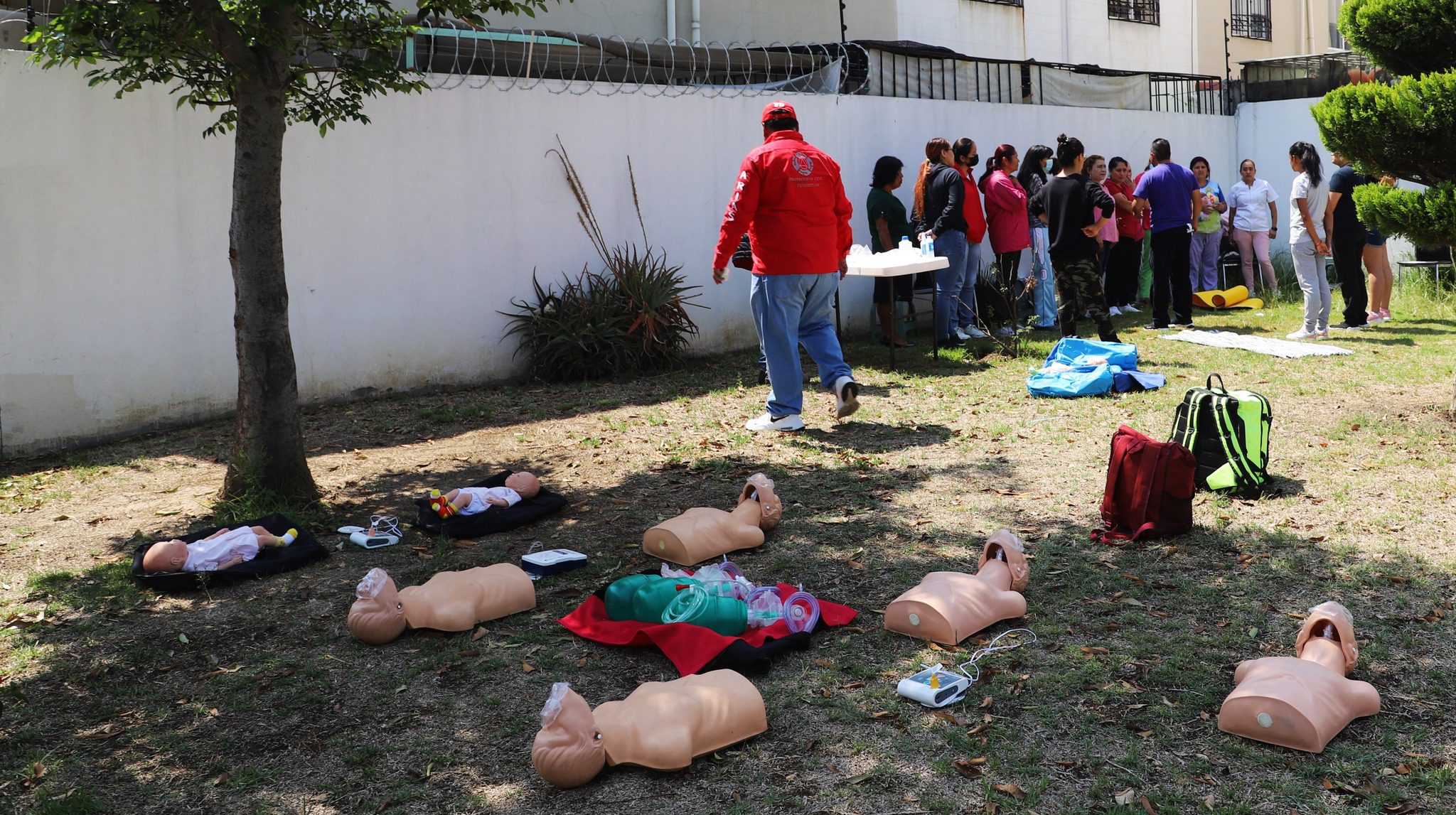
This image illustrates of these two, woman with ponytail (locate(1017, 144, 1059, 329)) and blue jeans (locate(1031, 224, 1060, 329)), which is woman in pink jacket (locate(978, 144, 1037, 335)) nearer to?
woman with ponytail (locate(1017, 144, 1059, 329))

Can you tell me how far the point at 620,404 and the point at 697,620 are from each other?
4.48 meters

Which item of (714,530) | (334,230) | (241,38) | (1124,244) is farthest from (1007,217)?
(241,38)

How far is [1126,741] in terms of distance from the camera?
317cm

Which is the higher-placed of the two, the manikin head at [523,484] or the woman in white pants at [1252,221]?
the woman in white pants at [1252,221]

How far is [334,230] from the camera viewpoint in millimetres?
8352

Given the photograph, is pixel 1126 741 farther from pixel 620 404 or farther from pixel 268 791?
pixel 620 404

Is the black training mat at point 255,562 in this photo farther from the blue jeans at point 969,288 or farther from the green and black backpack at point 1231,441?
the blue jeans at point 969,288

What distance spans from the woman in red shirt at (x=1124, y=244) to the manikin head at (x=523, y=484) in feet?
26.7

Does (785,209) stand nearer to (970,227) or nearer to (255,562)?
(255,562)

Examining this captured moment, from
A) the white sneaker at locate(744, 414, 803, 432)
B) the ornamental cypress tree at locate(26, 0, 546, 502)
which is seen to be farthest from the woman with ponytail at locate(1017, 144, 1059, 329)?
the ornamental cypress tree at locate(26, 0, 546, 502)

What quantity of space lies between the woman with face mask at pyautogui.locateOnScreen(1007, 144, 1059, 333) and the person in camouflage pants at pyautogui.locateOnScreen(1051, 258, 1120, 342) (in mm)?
1965

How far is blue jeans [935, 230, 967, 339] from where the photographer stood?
1050 centimetres

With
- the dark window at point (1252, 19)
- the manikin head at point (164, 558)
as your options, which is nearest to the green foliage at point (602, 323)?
the manikin head at point (164, 558)

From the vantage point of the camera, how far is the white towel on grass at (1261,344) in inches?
369
